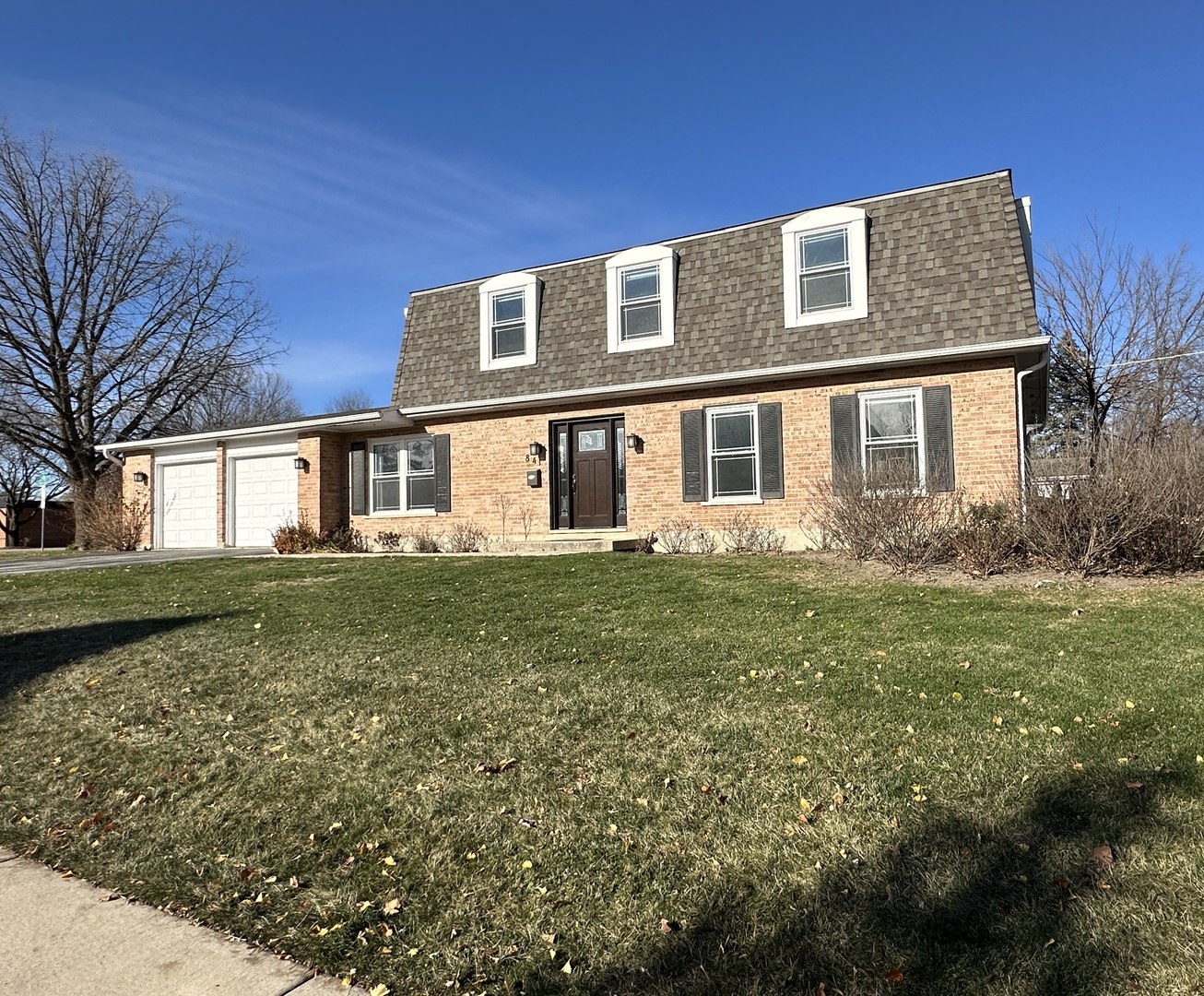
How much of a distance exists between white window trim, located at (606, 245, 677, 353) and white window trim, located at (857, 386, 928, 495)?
11.2 feet

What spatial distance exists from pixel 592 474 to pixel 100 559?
10008 millimetres

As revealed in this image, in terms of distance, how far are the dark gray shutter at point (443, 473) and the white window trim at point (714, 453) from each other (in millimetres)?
5184

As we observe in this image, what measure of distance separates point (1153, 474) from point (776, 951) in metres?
7.67

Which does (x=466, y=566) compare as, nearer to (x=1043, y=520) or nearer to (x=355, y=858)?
(x=1043, y=520)

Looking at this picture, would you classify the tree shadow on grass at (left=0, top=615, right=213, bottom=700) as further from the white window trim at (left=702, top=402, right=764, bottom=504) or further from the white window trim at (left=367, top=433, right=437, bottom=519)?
the white window trim at (left=367, top=433, right=437, bottom=519)

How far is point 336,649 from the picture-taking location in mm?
6172

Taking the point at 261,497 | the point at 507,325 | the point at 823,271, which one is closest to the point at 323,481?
the point at 261,497

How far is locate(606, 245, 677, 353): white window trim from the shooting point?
44.7 feet

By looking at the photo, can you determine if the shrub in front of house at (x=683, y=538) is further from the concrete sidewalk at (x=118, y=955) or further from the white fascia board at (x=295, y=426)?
the concrete sidewalk at (x=118, y=955)

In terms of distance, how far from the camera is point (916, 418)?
11.5 meters

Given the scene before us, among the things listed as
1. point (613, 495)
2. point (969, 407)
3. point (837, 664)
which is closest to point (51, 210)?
point (613, 495)

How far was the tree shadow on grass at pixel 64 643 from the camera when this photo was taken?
20.1 ft

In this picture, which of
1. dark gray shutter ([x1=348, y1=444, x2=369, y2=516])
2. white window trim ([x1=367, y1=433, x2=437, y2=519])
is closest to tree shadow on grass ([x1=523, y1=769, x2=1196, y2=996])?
white window trim ([x1=367, y1=433, x2=437, y2=519])

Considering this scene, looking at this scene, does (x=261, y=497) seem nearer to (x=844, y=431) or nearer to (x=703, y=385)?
(x=703, y=385)
